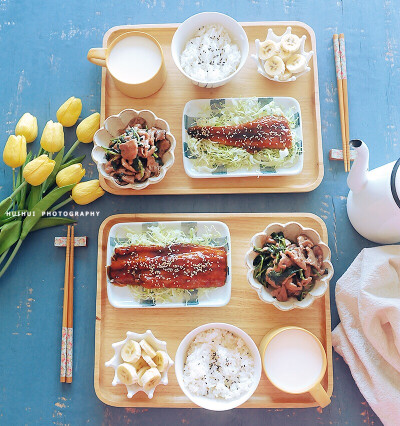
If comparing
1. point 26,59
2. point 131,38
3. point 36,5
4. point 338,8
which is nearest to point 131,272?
point 131,38

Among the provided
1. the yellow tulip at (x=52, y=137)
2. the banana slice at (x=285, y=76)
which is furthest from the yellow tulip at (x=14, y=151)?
the banana slice at (x=285, y=76)

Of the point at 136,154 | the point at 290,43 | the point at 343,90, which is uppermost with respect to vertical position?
the point at 290,43

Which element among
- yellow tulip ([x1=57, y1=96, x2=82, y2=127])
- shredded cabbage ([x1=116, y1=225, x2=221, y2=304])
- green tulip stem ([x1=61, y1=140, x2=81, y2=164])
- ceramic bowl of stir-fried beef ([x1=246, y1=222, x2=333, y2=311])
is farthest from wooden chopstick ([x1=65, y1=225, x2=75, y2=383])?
ceramic bowl of stir-fried beef ([x1=246, y1=222, x2=333, y2=311])

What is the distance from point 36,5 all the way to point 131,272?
1.77 meters

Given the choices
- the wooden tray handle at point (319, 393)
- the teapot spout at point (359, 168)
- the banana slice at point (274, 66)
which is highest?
the banana slice at point (274, 66)

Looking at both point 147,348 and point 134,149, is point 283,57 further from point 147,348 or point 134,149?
point 147,348

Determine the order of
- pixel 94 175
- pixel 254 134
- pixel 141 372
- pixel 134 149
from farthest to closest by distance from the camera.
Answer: pixel 94 175
pixel 254 134
pixel 134 149
pixel 141 372

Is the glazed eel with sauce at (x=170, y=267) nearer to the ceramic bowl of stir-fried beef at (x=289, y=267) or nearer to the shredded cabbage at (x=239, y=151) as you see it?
the ceramic bowl of stir-fried beef at (x=289, y=267)

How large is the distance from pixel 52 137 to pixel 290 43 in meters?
1.41

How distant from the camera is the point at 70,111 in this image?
2510 millimetres

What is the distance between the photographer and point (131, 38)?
8.00ft

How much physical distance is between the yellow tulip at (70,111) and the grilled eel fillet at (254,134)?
2.14 feet

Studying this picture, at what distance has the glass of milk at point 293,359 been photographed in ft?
7.05

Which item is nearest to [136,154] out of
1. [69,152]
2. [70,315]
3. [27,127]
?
[69,152]
